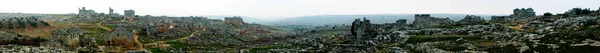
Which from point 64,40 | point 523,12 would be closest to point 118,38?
point 64,40

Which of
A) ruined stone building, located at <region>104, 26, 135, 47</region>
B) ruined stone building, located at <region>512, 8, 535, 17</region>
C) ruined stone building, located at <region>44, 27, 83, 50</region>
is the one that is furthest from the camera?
ruined stone building, located at <region>512, 8, 535, 17</region>

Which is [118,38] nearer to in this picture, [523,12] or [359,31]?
[359,31]

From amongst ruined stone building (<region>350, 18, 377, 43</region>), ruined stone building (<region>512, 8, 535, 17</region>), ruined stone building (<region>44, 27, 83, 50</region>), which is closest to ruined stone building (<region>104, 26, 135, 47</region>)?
ruined stone building (<region>44, 27, 83, 50</region>)

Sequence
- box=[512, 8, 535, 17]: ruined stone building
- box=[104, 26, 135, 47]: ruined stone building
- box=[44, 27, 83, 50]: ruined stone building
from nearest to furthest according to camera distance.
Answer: box=[44, 27, 83, 50]: ruined stone building
box=[104, 26, 135, 47]: ruined stone building
box=[512, 8, 535, 17]: ruined stone building

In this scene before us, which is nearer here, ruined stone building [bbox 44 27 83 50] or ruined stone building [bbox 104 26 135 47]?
ruined stone building [bbox 44 27 83 50]

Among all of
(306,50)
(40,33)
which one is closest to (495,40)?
(306,50)

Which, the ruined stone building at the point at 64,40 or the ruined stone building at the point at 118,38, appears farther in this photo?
the ruined stone building at the point at 118,38

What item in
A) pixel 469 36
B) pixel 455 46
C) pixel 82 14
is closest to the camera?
pixel 455 46

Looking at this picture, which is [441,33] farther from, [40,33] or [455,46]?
[40,33]

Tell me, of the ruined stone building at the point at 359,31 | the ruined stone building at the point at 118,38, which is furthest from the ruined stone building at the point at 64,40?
the ruined stone building at the point at 359,31

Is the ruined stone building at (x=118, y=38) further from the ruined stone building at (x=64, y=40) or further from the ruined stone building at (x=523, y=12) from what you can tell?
the ruined stone building at (x=523, y=12)

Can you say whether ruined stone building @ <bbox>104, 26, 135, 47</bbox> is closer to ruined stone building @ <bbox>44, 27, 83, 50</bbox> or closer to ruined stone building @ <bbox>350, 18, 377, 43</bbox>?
ruined stone building @ <bbox>44, 27, 83, 50</bbox>
